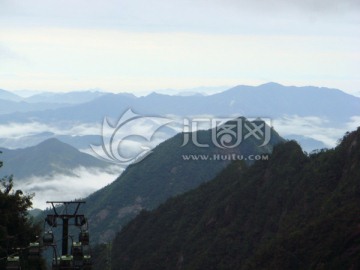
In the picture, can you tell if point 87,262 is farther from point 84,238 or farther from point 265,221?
point 265,221

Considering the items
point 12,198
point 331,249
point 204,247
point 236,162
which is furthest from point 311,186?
point 12,198

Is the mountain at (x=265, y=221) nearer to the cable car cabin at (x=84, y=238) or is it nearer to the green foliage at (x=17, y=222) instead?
the green foliage at (x=17, y=222)

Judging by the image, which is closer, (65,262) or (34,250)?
(34,250)

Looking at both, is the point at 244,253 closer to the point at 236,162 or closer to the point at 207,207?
the point at 207,207

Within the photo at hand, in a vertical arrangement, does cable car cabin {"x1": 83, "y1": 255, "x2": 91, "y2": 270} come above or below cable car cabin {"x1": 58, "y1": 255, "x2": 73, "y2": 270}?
below

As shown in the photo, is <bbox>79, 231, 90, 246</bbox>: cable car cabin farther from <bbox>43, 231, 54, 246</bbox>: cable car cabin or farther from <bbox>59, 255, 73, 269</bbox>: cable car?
<bbox>59, 255, 73, 269</bbox>: cable car

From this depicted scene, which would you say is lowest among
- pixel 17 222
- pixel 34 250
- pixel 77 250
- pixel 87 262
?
pixel 17 222

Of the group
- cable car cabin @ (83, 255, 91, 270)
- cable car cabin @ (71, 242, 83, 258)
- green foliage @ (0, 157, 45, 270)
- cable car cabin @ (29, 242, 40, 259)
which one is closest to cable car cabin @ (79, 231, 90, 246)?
cable car cabin @ (71, 242, 83, 258)

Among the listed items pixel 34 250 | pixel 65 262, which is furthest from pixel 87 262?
pixel 34 250

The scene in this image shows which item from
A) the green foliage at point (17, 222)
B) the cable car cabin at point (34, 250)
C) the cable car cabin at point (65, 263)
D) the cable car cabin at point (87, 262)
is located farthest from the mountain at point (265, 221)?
the cable car cabin at point (34, 250)
